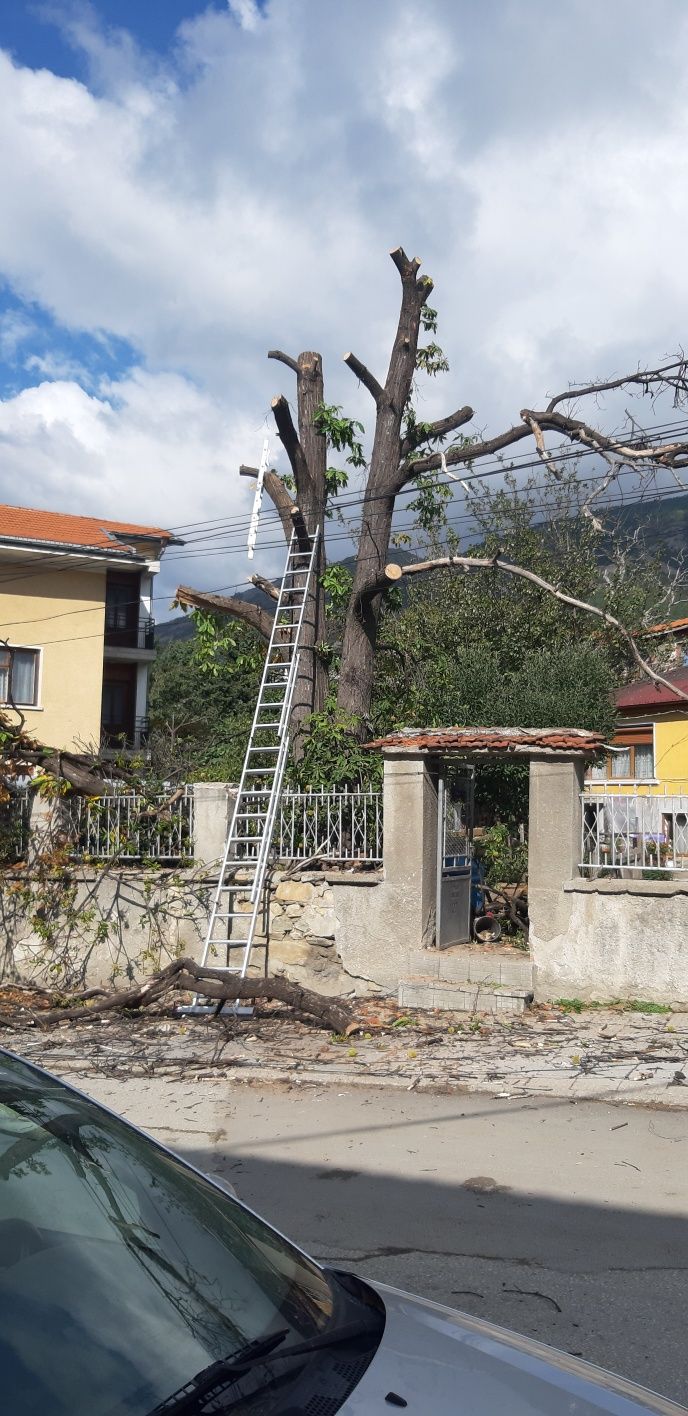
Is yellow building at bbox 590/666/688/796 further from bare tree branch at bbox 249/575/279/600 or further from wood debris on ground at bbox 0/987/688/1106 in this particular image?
wood debris on ground at bbox 0/987/688/1106

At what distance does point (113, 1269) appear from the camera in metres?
2.23

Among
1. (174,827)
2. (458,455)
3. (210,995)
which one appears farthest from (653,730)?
(210,995)

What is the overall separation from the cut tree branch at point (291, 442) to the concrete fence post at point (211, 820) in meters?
4.70

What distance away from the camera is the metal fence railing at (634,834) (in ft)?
31.3

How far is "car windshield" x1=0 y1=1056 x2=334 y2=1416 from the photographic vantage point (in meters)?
1.93

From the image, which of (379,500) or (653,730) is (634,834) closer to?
(379,500)

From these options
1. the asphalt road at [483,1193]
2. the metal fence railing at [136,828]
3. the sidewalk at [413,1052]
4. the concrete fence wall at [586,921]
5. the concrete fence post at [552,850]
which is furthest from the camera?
the metal fence railing at [136,828]

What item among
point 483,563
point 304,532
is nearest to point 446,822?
point 483,563

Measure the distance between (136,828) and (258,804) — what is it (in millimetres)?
1371

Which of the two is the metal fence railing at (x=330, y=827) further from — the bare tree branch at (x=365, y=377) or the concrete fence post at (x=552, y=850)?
the bare tree branch at (x=365, y=377)

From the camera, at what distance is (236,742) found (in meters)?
15.9

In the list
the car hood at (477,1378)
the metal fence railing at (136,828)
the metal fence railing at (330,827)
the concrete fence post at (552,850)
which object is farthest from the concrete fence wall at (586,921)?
the car hood at (477,1378)

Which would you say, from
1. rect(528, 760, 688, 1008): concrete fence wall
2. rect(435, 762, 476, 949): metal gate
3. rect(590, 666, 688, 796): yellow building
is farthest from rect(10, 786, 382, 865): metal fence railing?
rect(590, 666, 688, 796): yellow building

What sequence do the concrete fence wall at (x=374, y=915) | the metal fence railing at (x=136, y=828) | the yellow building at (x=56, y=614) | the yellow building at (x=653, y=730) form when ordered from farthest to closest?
the yellow building at (x=56, y=614) → the yellow building at (x=653, y=730) → the metal fence railing at (x=136, y=828) → the concrete fence wall at (x=374, y=915)
